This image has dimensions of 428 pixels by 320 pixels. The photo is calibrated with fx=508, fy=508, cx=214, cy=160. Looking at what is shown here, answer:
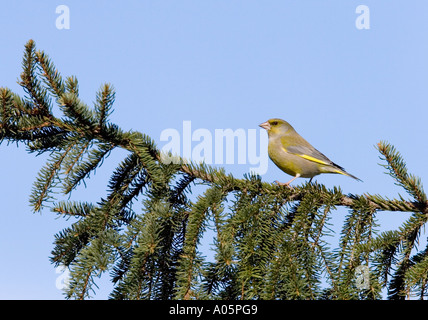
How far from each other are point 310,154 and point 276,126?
89 centimetres

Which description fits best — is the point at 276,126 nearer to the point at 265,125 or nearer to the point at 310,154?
the point at 265,125

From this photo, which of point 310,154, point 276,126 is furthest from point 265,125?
point 310,154

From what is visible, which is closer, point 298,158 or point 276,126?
point 298,158

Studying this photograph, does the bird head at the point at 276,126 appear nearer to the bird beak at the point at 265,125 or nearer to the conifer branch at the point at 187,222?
the bird beak at the point at 265,125

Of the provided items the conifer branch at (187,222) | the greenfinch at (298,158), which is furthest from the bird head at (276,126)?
the conifer branch at (187,222)

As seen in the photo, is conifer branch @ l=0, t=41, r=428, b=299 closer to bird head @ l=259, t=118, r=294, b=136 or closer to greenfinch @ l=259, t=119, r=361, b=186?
greenfinch @ l=259, t=119, r=361, b=186

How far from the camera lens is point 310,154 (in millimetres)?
6012

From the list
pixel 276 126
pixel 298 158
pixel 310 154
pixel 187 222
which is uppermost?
pixel 276 126

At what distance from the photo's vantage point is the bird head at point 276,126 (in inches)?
264

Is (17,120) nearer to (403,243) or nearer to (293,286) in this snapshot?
(293,286)

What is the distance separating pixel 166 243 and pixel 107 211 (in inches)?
20.6

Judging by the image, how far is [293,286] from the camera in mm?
3359

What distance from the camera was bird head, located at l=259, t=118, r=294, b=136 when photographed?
6.69 metres
